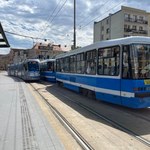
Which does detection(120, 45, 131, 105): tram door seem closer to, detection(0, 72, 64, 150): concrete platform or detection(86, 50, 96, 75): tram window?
detection(86, 50, 96, 75): tram window

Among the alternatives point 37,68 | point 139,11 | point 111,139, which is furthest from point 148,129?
point 139,11

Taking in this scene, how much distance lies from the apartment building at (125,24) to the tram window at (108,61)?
46.8 m

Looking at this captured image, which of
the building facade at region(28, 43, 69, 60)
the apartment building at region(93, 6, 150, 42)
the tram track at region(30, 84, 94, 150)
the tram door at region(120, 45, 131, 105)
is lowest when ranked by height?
the tram track at region(30, 84, 94, 150)

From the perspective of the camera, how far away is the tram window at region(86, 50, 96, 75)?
1245cm

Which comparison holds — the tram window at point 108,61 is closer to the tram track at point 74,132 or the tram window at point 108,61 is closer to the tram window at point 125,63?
the tram window at point 125,63

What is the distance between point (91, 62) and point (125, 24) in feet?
157

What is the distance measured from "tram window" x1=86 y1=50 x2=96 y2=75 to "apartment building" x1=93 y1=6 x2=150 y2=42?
45229 mm

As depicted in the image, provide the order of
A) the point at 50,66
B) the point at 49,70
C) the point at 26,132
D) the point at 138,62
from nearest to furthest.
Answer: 1. the point at 26,132
2. the point at 138,62
3. the point at 50,66
4. the point at 49,70

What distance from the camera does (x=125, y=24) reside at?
5806 cm

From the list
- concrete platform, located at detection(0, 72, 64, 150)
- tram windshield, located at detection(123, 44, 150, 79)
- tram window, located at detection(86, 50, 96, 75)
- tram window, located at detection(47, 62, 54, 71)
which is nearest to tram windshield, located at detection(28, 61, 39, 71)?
tram window, located at detection(47, 62, 54, 71)

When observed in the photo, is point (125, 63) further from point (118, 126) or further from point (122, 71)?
point (118, 126)

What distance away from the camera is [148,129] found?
7.48 meters

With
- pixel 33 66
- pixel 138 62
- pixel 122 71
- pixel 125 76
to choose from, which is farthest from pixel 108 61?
pixel 33 66

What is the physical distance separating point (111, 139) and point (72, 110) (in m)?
4.43
